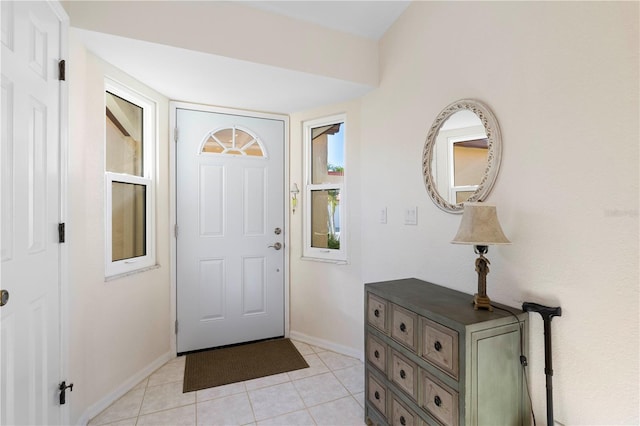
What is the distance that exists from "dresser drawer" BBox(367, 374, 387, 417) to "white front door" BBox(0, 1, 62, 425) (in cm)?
168

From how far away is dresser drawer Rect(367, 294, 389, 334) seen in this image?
1.76 metres

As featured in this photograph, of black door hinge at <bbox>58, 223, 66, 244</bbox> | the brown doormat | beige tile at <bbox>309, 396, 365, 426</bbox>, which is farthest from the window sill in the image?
beige tile at <bbox>309, 396, 365, 426</bbox>

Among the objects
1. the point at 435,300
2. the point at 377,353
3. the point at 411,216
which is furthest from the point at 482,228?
the point at 377,353

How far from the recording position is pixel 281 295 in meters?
3.12

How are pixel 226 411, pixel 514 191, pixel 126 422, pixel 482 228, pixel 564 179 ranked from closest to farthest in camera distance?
pixel 564 179 → pixel 482 228 → pixel 514 191 → pixel 126 422 → pixel 226 411

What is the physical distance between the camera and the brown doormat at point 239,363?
2.37 metres

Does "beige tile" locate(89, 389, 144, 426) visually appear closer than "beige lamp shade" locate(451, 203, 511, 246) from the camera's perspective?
No

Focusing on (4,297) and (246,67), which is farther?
(246,67)

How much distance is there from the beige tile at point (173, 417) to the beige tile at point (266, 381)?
0.41 metres

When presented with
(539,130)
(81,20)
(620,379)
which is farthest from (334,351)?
(81,20)

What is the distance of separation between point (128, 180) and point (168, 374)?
5.12 feet

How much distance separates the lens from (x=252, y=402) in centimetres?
209

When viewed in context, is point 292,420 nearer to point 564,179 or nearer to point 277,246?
point 277,246

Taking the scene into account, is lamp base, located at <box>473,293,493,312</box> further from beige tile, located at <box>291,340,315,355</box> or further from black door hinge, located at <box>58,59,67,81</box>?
black door hinge, located at <box>58,59,67,81</box>
